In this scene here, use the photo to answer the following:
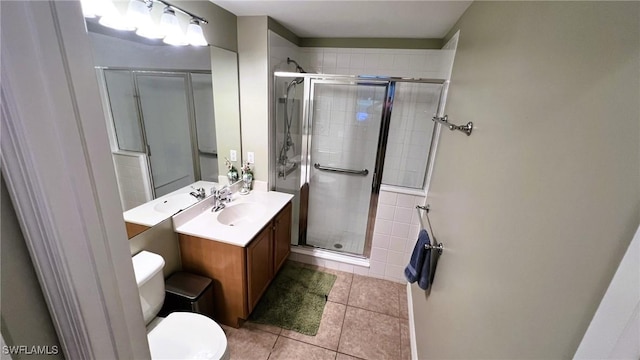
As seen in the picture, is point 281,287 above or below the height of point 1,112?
below

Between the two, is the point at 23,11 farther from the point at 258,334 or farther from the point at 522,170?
the point at 258,334

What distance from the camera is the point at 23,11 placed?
327mm

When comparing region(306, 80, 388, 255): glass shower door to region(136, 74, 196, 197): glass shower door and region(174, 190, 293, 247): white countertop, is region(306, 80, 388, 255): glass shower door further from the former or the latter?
region(136, 74, 196, 197): glass shower door

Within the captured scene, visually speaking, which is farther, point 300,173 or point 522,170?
point 300,173

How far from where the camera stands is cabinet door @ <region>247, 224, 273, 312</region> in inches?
67.1

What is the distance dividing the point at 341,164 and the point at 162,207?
1.88 meters

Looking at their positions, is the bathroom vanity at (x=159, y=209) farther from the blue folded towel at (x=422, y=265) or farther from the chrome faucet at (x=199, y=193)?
the blue folded towel at (x=422, y=265)

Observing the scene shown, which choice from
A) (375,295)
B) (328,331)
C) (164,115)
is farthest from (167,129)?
(375,295)

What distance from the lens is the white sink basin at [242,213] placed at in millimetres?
2053

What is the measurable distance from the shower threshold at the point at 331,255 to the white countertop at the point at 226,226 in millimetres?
723

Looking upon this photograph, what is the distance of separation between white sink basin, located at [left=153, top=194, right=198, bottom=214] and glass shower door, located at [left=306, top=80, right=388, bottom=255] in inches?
50.2

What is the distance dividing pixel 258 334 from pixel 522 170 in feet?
6.30

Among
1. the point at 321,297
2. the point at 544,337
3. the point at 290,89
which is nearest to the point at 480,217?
the point at 544,337

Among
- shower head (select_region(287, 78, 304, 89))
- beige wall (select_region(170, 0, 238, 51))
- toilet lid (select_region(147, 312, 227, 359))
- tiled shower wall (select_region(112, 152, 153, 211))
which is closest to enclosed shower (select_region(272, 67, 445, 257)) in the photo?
shower head (select_region(287, 78, 304, 89))
